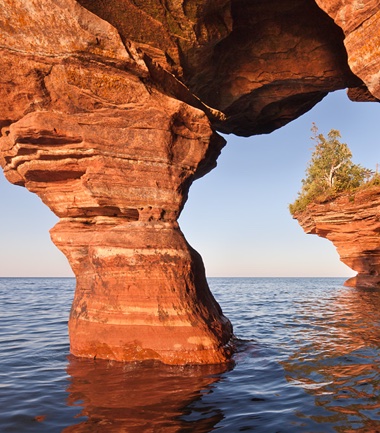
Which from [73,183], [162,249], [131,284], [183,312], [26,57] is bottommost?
[183,312]

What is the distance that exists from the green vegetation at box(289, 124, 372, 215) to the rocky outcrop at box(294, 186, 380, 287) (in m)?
1.08

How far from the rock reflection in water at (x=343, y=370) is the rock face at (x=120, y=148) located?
229 cm

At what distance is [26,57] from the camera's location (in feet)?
31.1

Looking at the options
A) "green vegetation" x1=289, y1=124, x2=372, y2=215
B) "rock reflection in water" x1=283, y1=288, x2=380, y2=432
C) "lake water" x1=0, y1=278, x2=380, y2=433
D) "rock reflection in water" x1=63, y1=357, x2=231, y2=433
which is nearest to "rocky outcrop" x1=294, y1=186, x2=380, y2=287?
"green vegetation" x1=289, y1=124, x2=372, y2=215

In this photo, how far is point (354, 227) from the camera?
31688 mm

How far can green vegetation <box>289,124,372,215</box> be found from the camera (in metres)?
33.4

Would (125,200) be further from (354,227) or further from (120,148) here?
(354,227)

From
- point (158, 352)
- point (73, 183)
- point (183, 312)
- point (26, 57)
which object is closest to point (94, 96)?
point (26, 57)

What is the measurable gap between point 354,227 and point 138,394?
29123 millimetres

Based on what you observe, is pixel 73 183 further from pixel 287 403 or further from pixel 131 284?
pixel 287 403

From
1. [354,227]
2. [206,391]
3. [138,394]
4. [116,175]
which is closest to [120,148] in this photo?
[116,175]

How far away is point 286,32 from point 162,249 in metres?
10.2

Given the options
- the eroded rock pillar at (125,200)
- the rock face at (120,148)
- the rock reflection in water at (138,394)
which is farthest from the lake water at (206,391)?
the rock face at (120,148)

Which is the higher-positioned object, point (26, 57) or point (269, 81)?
point (269, 81)
